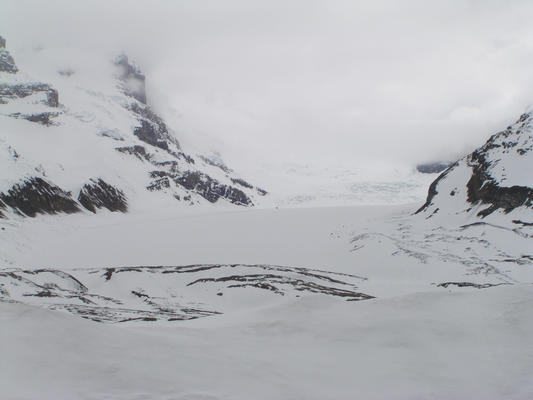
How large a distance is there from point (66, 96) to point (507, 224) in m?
177

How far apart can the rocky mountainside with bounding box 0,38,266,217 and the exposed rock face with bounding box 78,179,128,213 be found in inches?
12.7

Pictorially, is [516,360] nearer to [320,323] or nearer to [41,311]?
[320,323]

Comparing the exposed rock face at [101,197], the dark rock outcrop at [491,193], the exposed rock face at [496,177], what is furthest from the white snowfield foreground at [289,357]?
the exposed rock face at [101,197]

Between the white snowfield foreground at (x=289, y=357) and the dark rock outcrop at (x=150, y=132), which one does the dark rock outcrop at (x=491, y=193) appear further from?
the dark rock outcrop at (x=150, y=132)

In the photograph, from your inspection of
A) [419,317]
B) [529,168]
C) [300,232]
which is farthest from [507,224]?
[419,317]

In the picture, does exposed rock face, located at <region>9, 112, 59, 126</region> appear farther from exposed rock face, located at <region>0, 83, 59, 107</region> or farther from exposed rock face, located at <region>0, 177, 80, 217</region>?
exposed rock face, located at <region>0, 177, 80, 217</region>

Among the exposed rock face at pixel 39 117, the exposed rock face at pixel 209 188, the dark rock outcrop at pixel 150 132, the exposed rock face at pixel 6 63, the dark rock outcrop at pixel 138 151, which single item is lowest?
the exposed rock face at pixel 209 188

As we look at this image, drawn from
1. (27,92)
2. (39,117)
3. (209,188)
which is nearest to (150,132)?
(209,188)

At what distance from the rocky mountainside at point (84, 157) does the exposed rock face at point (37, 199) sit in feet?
0.62

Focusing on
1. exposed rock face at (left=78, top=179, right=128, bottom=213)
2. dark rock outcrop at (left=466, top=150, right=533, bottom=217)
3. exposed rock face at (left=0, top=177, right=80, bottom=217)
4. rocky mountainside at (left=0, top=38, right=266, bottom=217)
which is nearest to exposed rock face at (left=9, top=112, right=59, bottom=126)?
rocky mountainside at (left=0, top=38, right=266, bottom=217)

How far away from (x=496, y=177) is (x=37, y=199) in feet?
267

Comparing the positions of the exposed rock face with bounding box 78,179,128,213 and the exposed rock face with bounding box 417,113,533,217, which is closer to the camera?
the exposed rock face with bounding box 417,113,533,217

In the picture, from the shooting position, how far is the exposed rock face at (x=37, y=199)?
61062 millimetres

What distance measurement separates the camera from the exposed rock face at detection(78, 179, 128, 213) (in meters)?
83.3
